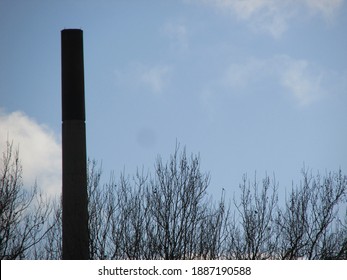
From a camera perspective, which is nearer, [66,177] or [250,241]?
[66,177]

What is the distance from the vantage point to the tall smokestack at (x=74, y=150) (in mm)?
20337

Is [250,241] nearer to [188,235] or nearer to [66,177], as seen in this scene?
[188,235]

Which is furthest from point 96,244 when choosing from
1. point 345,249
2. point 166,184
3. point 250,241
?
point 345,249

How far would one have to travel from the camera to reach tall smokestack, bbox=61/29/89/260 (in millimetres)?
20337

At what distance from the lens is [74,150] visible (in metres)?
20.8

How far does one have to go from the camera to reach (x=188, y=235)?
21.6 metres

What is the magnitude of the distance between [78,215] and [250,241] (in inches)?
191
